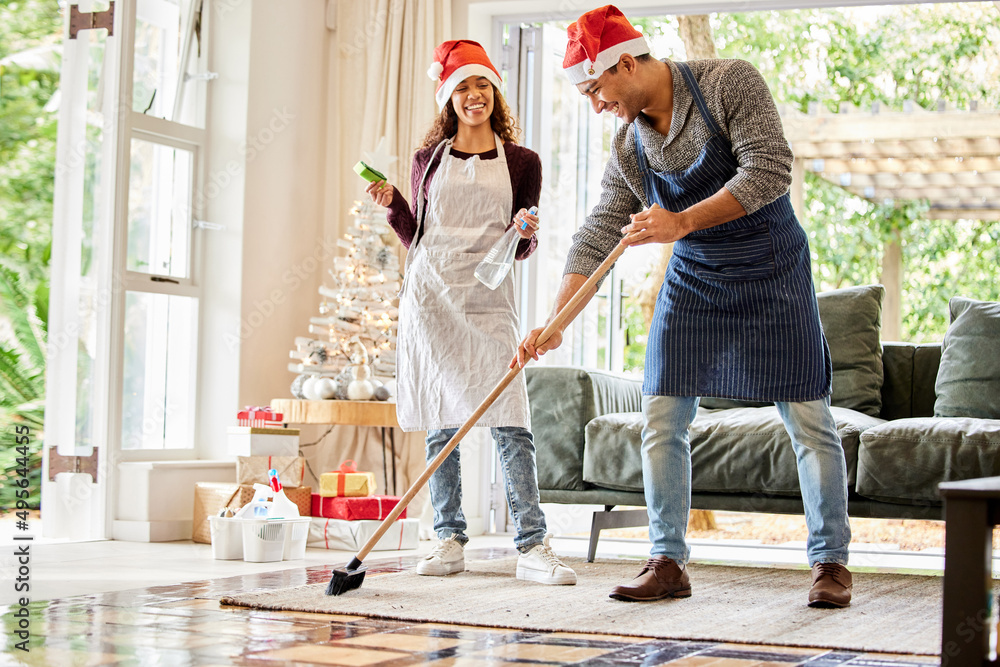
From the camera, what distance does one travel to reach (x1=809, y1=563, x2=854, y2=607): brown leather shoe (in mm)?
2064

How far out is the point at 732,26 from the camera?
7.20 metres

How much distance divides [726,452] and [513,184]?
0.89m

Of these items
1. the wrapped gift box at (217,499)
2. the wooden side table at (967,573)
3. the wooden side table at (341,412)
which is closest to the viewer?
the wooden side table at (967,573)

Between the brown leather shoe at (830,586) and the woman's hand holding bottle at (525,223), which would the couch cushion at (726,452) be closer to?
the brown leather shoe at (830,586)

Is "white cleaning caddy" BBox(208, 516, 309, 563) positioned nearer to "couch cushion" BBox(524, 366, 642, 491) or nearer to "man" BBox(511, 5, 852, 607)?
"couch cushion" BBox(524, 366, 642, 491)

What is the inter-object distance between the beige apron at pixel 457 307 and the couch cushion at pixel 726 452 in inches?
17.8

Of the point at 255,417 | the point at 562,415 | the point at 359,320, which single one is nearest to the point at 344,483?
the point at 255,417

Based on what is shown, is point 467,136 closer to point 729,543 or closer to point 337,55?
point 337,55

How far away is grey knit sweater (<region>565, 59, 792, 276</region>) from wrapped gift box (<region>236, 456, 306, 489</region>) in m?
1.58

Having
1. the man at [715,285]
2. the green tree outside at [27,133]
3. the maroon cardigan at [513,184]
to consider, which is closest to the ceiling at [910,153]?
the maroon cardigan at [513,184]

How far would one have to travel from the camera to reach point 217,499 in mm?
3502

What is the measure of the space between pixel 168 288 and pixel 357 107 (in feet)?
3.49

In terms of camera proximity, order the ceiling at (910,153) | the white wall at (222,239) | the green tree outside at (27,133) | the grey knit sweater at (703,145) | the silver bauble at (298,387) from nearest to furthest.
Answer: the grey knit sweater at (703,145), the silver bauble at (298,387), the white wall at (222,239), the ceiling at (910,153), the green tree outside at (27,133)

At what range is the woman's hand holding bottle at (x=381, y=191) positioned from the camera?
2555 mm
